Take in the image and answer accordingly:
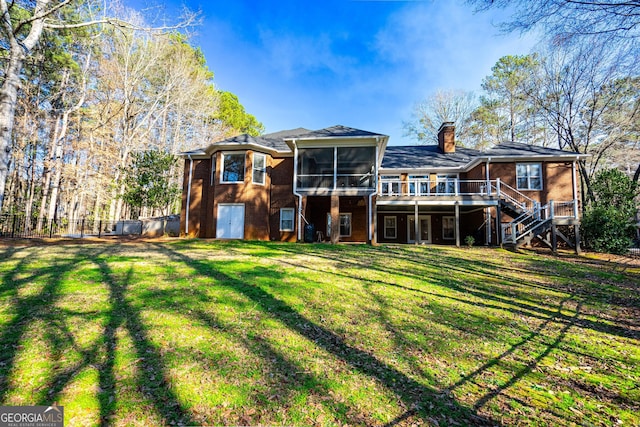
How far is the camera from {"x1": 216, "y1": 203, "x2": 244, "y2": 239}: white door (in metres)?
15.2

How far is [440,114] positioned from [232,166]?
2319cm

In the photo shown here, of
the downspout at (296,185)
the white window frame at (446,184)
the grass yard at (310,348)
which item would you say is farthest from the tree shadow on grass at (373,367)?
→ the white window frame at (446,184)

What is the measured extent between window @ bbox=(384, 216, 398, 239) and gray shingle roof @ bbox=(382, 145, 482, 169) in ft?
11.4

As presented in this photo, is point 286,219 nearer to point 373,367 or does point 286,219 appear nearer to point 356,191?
point 356,191

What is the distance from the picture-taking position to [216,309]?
493 cm

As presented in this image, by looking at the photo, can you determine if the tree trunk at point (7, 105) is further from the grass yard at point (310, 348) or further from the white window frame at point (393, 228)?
the white window frame at point (393, 228)

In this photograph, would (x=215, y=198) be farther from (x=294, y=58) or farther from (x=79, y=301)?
(x=294, y=58)

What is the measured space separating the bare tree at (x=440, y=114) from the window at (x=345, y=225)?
16.7m

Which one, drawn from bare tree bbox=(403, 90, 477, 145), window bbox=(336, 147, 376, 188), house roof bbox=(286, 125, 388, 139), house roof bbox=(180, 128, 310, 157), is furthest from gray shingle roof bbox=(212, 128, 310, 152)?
bare tree bbox=(403, 90, 477, 145)

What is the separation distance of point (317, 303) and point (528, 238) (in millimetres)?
12515

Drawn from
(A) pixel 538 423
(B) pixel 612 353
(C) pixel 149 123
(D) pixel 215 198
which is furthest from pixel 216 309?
(C) pixel 149 123

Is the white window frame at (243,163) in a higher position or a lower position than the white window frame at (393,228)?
higher

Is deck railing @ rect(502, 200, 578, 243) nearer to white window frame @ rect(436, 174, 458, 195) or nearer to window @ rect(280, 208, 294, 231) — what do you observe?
white window frame @ rect(436, 174, 458, 195)

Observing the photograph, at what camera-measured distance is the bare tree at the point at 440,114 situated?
28.5 m
